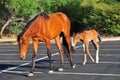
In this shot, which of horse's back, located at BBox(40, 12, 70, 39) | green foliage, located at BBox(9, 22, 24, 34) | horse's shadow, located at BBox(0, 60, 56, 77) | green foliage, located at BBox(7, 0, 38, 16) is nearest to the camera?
horse's back, located at BBox(40, 12, 70, 39)

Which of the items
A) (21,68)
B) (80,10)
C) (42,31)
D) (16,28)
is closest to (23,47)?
(42,31)

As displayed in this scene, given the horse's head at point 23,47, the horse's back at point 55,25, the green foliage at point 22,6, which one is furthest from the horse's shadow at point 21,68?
the green foliage at point 22,6

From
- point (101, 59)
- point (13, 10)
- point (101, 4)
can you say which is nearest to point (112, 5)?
point (101, 4)

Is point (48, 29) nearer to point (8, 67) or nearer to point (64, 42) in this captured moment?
point (64, 42)

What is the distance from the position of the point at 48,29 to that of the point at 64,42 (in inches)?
57.3

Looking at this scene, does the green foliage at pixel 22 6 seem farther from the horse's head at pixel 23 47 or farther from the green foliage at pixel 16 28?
the horse's head at pixel 23 47

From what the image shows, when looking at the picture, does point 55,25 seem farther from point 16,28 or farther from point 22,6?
point 16,28

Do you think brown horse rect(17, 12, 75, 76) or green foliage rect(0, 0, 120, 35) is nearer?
brown horse rect(17, 12, 75, 76)

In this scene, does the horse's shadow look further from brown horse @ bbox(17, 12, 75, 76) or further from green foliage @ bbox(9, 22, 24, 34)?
green foliage @ bbox(9, 22, 24, 34)

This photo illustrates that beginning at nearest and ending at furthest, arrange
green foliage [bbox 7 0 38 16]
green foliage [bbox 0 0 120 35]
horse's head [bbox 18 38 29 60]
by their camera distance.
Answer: horse's head [bbox 18 38 29 60]
green foliage [bbox 0 0 120 35]
green foliage [bbox 7 0 38 16]

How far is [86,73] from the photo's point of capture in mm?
12539

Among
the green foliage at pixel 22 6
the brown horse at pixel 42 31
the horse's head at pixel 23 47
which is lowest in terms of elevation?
the horse's head at pixel 23 47

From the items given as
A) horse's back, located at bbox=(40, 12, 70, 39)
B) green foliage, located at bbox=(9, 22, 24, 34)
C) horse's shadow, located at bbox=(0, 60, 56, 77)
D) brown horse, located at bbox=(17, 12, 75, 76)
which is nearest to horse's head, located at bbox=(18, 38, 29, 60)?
brown horse, located at bbox=(17, 12, 75, 76)

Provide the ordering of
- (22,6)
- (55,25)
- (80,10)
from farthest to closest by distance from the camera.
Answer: (22,6) → (80,10) → (55,25)
